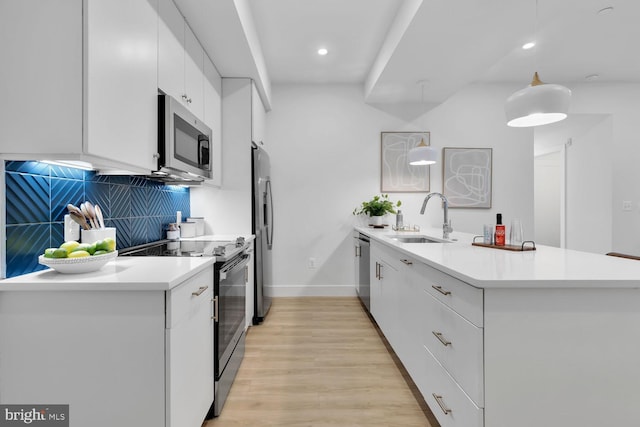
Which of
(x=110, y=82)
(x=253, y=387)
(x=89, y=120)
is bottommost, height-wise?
(x=253, y=387)

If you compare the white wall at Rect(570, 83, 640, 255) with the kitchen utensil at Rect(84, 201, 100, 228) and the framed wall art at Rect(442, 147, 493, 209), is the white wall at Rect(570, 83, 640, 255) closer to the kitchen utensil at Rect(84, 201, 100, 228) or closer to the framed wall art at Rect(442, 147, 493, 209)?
the framed wall art at Rect(442, 147, 493, 209)

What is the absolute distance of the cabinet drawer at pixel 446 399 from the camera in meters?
1.19

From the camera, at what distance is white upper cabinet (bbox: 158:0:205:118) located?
70.3 inches

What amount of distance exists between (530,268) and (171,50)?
7.19 ft

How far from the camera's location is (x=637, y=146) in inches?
162

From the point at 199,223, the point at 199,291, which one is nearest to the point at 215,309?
the point at 199,291

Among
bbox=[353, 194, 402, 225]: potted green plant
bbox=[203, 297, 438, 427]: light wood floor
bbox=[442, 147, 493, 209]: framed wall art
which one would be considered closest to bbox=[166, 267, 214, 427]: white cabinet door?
bbox=[203, 297, 438, 427]: light wood floor

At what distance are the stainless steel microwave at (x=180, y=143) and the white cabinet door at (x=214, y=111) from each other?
29 cm

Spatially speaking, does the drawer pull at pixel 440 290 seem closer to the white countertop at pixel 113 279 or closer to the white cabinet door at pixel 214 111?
the white countertop at pixel 113 279

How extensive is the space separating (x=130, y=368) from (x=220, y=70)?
2.57 meters

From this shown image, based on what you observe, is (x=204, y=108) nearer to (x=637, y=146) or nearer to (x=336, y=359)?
(x=336, y=359)

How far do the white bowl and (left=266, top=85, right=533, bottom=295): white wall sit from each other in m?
2.87

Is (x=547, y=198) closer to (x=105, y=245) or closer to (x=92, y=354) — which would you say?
(x=105, y=245)

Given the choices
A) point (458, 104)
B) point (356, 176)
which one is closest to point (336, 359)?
point (356, 176)
